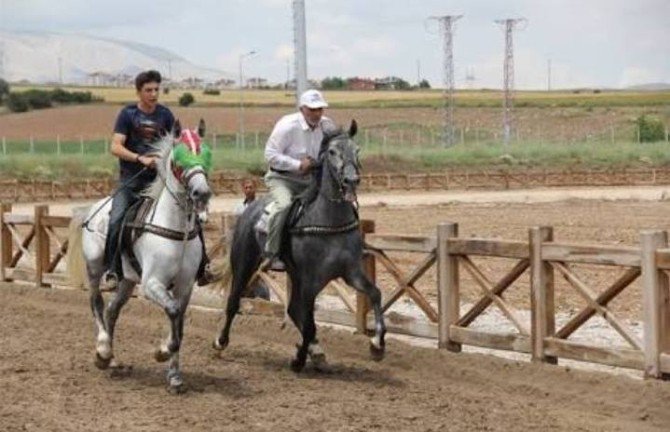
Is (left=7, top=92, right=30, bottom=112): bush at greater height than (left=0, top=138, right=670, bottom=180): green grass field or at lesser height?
greater

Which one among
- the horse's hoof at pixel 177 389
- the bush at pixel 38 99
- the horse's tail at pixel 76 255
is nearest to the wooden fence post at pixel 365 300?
the horse's tail at pixel 76 255

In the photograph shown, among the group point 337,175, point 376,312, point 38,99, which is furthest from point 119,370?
point 38,99

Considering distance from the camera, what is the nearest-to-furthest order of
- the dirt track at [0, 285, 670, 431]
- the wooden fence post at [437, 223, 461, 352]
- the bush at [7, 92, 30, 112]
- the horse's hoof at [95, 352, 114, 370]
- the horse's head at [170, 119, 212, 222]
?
the dirt track at [0, 285, 670, 431], the horse's head at [170, 119, 212, 222], the horse's hoof at [95, 352, 114, 370], the wooden fence post at [437, 223, 461, 352], the bush at [7, 92, 30, 112]

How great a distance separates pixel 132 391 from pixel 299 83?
6452 millimetres

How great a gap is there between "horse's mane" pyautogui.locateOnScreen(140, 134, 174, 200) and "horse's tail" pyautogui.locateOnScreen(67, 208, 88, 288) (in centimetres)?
202

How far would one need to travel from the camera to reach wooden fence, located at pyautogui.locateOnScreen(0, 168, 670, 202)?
54.2 m

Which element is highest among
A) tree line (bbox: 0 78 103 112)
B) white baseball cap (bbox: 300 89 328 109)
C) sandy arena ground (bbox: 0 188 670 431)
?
white baseball cap (bbox: 300 89 328 109)

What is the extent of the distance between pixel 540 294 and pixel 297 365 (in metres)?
2.26

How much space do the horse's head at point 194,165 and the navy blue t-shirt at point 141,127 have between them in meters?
0.69

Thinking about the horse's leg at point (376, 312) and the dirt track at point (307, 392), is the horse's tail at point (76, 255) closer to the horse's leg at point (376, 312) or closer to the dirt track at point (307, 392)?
the dirt track at point (307, 392)

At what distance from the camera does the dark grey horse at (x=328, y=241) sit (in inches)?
441

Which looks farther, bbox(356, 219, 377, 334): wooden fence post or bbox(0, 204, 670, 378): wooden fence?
bbox(356, 219, 377, 334): wooden fence post

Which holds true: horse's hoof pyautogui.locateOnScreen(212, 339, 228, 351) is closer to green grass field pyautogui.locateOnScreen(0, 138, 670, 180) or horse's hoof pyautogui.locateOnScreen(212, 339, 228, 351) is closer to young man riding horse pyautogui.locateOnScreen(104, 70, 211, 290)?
young man riding horse pyautogui.locateOnScreen(104, 70, 211, 290)

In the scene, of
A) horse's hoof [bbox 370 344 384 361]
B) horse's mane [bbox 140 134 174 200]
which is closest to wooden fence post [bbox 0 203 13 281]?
horse's mane [bbox 140 134 174 200]
